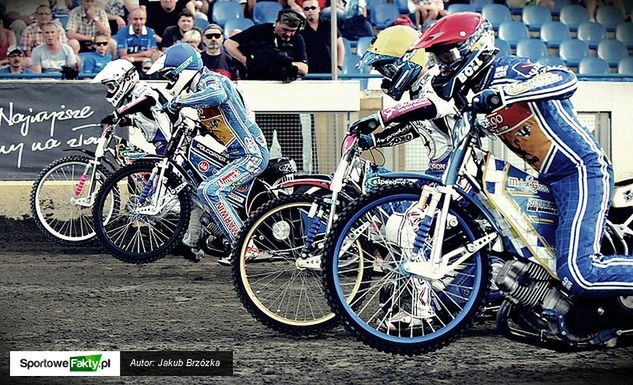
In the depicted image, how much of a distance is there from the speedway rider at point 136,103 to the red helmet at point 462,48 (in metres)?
4.73

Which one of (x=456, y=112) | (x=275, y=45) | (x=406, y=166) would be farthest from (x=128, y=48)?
(x=456, y=112)

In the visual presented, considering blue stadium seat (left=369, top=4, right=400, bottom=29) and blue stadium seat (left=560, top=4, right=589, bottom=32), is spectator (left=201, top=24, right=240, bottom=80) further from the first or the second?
blue stadium seat (left=560, top=4, right=589, bottom=32)

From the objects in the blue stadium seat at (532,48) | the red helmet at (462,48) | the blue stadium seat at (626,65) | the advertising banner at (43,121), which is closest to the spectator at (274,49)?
the advertising banner at (43,121)

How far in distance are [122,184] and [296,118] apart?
3403 mm

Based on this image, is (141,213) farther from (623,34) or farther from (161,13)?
(623,34)

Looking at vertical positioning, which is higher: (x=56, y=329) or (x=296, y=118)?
(x=296, y=118)

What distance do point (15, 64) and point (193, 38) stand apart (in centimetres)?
221

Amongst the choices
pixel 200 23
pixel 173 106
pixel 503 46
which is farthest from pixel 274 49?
pixel 173 106

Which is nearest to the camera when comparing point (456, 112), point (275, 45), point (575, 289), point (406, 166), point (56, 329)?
point (575, 289)

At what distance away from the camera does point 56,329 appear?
6.72 meters

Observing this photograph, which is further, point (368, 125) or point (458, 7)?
point (458, 7)

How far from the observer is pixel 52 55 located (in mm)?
13727

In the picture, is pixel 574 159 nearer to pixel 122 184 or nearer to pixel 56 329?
pixel 56 329

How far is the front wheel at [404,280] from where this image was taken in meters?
5.45
